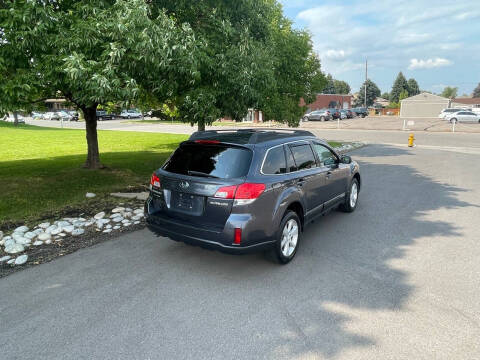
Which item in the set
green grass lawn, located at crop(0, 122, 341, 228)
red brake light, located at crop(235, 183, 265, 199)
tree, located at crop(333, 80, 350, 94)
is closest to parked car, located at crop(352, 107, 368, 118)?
green grass lawn, located at crop(0, 122, 341, 228)

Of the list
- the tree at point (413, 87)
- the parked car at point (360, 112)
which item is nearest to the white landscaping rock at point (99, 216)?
the parked car at point (360, 112)

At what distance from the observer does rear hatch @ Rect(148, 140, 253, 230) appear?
3.91 m

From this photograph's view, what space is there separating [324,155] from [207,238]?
2716mm

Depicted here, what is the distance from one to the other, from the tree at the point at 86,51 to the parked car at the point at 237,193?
5.48 ft

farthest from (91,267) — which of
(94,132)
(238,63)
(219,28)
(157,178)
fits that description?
(94,132)

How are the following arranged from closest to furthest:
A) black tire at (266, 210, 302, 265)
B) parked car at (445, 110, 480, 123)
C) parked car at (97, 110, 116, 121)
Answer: black tire at (266, 210, 302, 265), parked car at (445, 110, 480, 123), parked car at (97, 110, 116, 121)

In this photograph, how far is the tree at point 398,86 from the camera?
10194 cm

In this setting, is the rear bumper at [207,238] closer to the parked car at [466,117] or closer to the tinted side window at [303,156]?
the tinted side window at [303,156]

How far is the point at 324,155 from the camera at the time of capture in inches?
224

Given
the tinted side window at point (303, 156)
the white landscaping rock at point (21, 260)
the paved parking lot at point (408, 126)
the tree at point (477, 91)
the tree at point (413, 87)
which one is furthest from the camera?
the tree at point (477, 91)

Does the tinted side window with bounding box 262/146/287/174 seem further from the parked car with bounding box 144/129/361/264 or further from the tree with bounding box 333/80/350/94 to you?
the tree with bounding box 333/80/350/94

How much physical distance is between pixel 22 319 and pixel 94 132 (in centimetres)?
831

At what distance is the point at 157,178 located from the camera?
15.0 ft

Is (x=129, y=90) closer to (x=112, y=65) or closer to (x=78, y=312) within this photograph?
(x=112, y=65)
